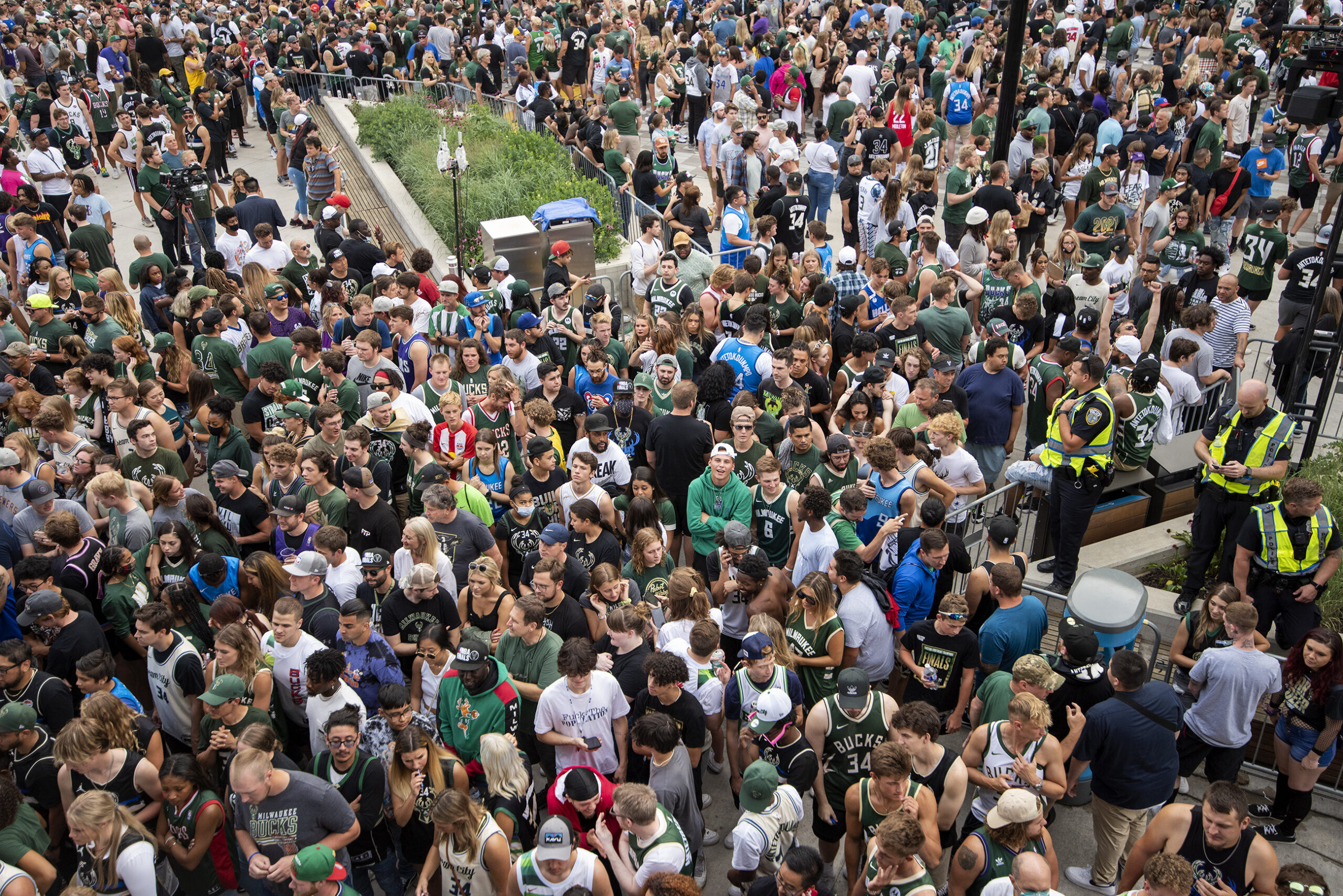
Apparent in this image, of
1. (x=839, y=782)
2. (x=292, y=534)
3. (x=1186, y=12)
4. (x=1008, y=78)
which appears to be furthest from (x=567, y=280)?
(x=1186, y=12)

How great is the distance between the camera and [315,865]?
184 inches

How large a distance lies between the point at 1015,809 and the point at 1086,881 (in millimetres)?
1725

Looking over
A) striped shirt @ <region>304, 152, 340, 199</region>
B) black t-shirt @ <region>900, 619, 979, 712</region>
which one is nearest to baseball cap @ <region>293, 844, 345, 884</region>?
black t-shirt @ <region>900, 619, 979, 712</region>

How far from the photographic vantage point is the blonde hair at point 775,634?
5824mm

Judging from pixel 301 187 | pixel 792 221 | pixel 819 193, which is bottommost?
pixel 301 187

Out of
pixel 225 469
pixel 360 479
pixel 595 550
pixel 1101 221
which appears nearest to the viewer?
pixel 595 550

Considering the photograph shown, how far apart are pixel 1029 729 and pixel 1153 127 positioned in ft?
39.4

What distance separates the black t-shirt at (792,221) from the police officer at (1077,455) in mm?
5867

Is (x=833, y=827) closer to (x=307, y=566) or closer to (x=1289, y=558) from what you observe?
(x=307, y=566)

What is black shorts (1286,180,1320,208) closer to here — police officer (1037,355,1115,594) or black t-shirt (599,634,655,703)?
police officer (1037,355,1115,594)

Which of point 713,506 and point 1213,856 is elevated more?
point 713,506

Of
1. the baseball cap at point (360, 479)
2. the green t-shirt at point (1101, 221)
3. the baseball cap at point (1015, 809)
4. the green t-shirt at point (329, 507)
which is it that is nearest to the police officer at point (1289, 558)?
the baseball cap at point (1015, 809)

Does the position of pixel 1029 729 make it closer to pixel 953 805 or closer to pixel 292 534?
pixel 953 805

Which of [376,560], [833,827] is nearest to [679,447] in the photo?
[376,560]
